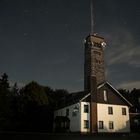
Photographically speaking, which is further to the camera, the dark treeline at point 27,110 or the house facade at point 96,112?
the dark treeline at point 27,110

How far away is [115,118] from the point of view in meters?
48.8

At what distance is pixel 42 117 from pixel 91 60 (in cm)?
3364

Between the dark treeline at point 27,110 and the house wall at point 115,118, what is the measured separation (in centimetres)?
1147

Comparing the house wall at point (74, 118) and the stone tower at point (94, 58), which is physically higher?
the stone tower at point (94, 58)

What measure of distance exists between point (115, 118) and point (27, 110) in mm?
20331

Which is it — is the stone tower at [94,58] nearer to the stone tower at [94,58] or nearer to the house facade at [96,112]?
the stone tower at [94,58]

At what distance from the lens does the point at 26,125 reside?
171 ft

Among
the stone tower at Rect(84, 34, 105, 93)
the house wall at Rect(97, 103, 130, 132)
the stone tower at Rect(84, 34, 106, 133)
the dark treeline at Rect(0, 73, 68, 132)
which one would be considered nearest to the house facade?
the house wall at Rect(97, 103, 130, 132)

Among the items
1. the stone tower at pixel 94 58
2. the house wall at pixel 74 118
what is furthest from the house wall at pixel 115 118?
the stone tower at pixel 94 58

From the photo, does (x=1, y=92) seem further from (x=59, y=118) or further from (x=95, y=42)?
(x=95, y=42)

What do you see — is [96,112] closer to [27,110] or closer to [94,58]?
[27,110]

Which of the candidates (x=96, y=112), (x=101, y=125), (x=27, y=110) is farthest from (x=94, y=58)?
(x=101, y=125)

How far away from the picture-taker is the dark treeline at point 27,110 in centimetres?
4816

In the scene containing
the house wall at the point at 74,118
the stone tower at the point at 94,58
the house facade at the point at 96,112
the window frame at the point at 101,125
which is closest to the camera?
the house facade at the point at 96,112
